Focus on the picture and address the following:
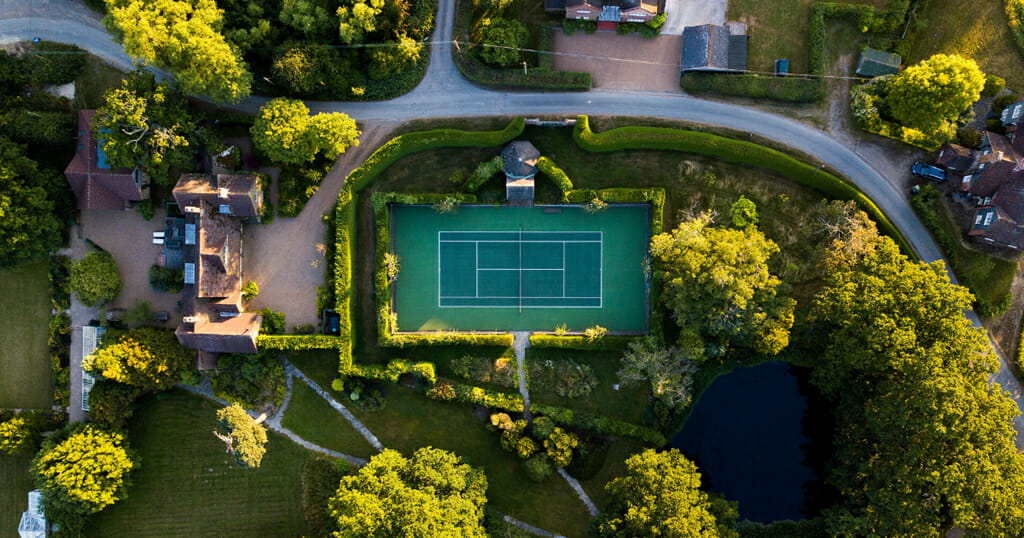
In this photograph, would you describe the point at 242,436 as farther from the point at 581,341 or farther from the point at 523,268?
the point at 581,341

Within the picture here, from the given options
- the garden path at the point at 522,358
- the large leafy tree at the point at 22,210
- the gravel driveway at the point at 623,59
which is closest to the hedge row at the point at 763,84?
the gravel driveway at the point at 623,59

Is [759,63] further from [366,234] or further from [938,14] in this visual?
[366,234]

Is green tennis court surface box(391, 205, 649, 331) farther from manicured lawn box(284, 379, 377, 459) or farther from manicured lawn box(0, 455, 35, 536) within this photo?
manicured lawn box(0, 455, 35, 536)

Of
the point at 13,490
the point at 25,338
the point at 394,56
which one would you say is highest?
the point at 394,56

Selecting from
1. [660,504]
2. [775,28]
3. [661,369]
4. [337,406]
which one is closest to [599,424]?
[661,369]

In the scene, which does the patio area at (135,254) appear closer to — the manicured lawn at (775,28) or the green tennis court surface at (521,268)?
the green tennis court surface at (521,268)

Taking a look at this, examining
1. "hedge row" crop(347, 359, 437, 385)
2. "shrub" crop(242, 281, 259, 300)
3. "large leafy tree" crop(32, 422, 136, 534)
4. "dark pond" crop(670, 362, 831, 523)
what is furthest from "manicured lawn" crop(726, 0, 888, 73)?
"large leafy tree" crop(32, 422, 136, 534)
